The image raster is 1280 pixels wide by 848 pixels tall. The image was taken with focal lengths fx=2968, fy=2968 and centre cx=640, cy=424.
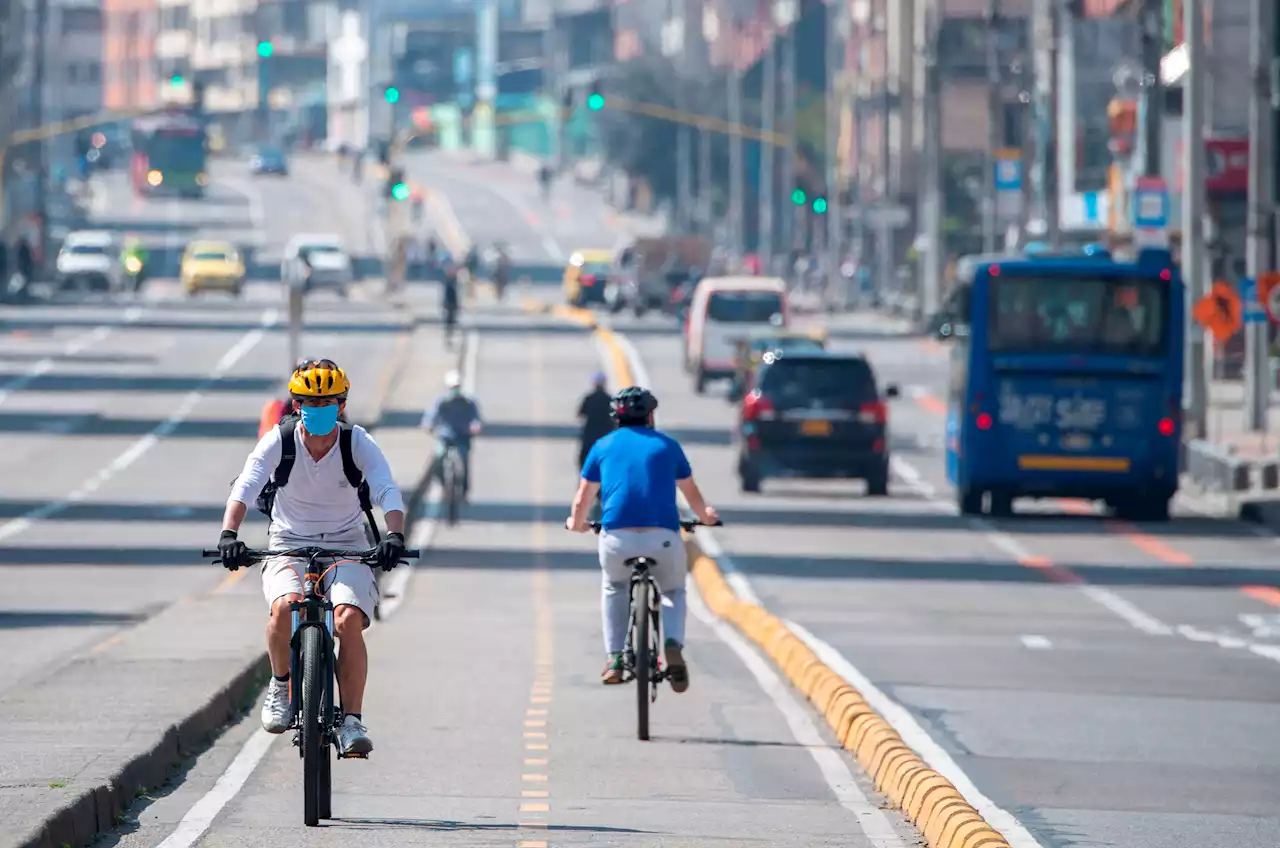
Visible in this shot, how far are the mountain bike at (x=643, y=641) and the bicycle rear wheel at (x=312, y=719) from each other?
3.55m

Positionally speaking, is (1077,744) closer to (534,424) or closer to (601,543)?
(601,543)

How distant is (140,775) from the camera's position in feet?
40.7

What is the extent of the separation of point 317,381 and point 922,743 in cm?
487

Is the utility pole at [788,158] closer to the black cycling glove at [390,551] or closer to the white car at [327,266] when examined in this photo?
the white car at [327,266]

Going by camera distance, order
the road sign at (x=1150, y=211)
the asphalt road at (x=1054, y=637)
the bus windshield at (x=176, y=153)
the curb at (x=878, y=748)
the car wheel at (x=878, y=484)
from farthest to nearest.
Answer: the bus windshield at (x=176, y=153) < the road sign at (x=1150, y=211) < the car wheel at (x=878, y=484) < the asphalt road at (x=1054, y=637) < the curb at (x=878, y=748)

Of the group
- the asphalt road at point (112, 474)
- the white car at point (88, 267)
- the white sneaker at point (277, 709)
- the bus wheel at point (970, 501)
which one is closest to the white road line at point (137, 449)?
the asphalt road at point (112, 474)

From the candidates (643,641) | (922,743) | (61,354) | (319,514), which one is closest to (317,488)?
(319,514)

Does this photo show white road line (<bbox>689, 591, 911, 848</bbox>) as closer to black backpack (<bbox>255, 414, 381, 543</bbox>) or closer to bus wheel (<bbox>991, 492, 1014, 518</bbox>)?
black backpack (<bbox>255, 414, 381, 543</bbox>)

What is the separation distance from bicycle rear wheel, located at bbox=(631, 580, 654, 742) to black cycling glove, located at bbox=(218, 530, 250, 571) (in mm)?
3770

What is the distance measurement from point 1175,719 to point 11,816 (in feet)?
25.4

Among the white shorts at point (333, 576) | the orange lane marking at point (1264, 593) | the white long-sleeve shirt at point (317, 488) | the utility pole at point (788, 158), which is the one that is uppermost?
the utility pole at point (788, 158)

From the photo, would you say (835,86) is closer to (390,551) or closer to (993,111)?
(993,111)

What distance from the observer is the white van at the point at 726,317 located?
55.3 metres

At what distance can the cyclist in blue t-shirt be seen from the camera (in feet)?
48.3
